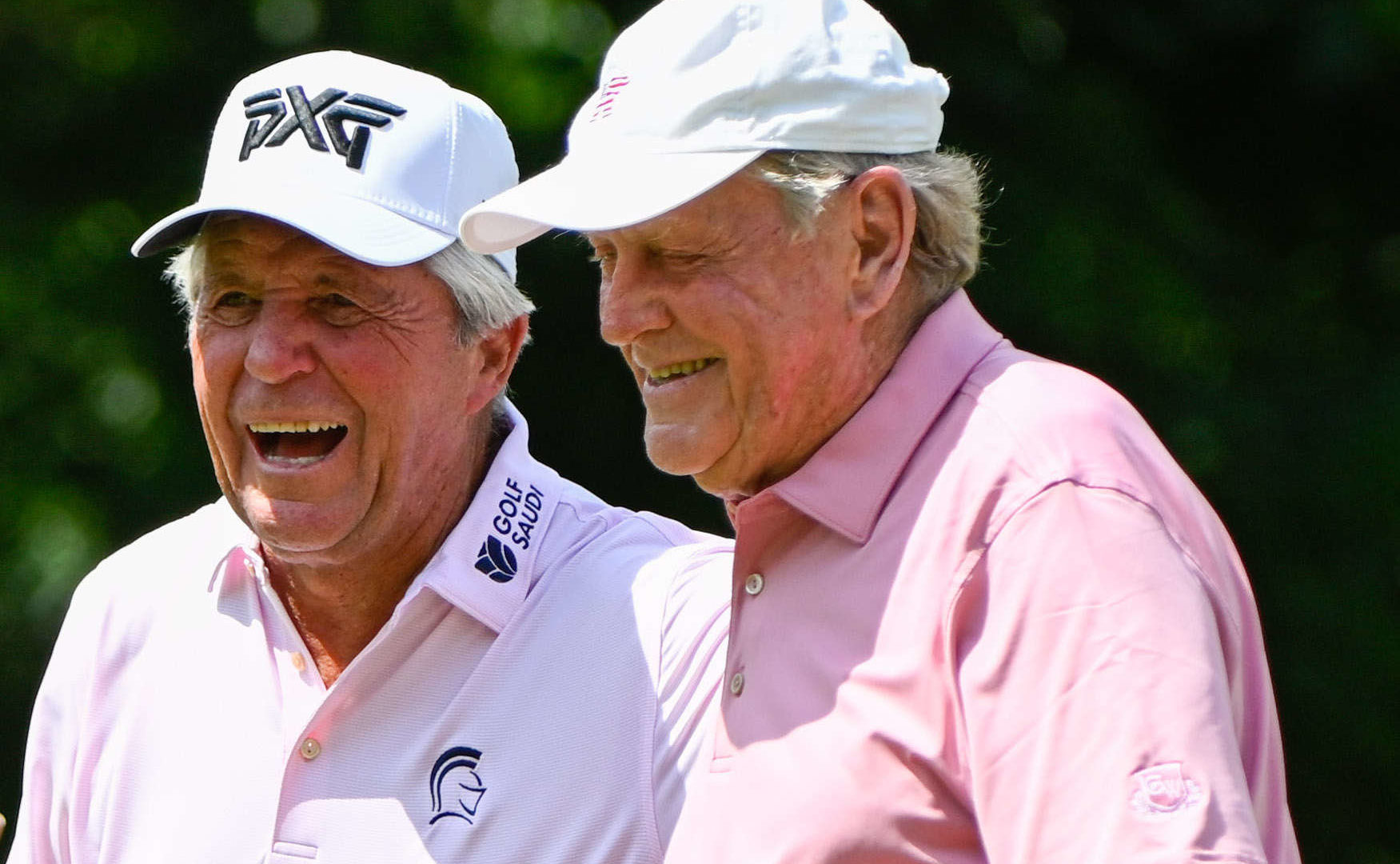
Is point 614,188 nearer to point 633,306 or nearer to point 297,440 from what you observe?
point 633,306

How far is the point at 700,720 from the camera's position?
7.13 ft

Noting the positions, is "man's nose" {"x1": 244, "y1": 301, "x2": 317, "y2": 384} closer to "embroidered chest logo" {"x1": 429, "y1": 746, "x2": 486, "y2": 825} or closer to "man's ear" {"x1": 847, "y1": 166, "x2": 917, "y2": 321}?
"embroidered chest logo" {"x1": 429, "y1": 746, "x2": 486, "y2": 825}

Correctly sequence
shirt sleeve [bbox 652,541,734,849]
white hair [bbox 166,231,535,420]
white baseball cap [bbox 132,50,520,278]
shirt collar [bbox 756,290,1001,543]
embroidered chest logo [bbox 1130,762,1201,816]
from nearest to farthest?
embroidered chest logo [bbox 1130,762,1201,816] → shirt collar [bbox 756,290,1001,543] → shirt sleeve [bbox 652,541,734,849] → white baseball cap [bbox 132,50,520,278] → white hair [bbox 166,231,535,420]

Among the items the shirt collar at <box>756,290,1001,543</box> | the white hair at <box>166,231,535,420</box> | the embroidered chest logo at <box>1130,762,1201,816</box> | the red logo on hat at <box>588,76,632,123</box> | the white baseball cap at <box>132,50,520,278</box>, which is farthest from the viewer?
the white hair at <box>166,231,535,420</box>

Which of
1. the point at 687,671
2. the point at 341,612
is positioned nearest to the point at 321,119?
the point at 341,612

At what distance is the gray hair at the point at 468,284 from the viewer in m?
2.39

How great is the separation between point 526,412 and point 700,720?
2.51m

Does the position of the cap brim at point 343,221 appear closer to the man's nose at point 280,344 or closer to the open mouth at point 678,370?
the man's nose at point 280,344

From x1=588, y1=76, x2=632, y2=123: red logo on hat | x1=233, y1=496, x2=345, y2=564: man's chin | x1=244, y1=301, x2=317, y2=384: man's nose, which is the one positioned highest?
x1=588, y1=76, x2=632, y2=123: red logo on hat

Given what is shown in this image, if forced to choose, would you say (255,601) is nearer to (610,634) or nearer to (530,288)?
(610,634)

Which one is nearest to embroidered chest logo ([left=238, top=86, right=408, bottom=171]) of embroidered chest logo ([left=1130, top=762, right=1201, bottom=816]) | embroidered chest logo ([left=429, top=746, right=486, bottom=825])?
embroidered chest logo ([left=429, top=746, right=486, bottom=825])

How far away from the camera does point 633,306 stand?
68.6 inches

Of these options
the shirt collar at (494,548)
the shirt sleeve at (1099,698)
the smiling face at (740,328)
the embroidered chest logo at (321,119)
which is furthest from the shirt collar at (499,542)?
the shirt sleeve at (1099,698)

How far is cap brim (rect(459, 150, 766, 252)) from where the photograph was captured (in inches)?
64.2
